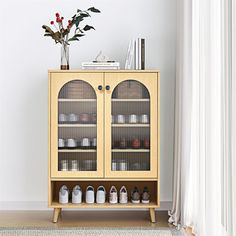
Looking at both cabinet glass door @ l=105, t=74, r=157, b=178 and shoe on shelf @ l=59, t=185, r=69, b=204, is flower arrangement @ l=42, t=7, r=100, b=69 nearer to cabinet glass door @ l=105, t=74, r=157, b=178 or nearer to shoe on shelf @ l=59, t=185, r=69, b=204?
cabinet glass door @ l=105, t=74, r=157, b=178

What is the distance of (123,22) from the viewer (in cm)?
444

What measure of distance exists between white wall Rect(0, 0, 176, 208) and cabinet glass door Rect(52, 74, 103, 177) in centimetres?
51

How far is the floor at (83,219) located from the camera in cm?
393

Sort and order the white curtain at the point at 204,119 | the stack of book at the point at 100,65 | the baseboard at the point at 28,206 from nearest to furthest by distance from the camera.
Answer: the white curtain at the point at 204,119, the stack of book at the point at 100,65, the baseboard at the point at 28,206

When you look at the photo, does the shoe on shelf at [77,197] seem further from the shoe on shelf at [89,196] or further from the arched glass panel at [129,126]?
the arched glass panel at [129,126]

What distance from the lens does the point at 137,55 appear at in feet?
13.6

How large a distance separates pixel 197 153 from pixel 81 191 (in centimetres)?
99

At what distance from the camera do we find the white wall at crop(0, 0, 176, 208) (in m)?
4.43

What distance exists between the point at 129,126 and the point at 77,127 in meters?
0.40

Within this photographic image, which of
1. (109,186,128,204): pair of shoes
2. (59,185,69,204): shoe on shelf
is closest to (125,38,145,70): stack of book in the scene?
(109,186,128,204): pair of shoes

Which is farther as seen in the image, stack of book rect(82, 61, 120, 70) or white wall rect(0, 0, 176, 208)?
white wall rect(0, 0, 176, 208)

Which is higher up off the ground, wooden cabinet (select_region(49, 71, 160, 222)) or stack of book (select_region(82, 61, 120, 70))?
stack of book (select_region(82, 61, 120, 70))

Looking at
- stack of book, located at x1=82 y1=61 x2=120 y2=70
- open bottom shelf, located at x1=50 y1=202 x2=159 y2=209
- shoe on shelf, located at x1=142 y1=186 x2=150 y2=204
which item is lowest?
open bottom shelf, located at x1=50 y1=202 x2=159 y2=209

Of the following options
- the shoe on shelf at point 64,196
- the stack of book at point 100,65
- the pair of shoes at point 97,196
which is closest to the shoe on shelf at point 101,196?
the pair of shoes at point 97,196
